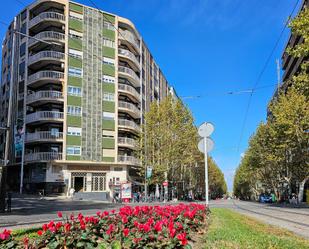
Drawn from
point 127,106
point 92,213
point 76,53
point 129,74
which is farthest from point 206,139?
point 129,74

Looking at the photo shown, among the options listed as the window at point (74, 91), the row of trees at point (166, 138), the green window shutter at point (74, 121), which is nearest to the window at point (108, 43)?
the window at point (74, 91)

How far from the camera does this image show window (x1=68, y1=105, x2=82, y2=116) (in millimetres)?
55000

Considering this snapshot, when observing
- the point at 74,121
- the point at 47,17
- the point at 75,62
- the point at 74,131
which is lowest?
the point at 74,131

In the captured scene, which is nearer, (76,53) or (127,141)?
(76,53)

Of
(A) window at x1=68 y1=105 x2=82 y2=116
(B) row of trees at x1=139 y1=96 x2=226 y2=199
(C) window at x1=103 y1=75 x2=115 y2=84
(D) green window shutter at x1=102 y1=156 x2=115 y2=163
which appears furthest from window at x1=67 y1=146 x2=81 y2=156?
(C) window at x1=103 y1=75 x2=115 y2=84

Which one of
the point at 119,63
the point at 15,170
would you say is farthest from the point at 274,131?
the point at 15,170

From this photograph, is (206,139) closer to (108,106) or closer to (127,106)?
(108,106)

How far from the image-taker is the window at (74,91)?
55.6 metres

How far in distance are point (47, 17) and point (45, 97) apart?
11479 mm

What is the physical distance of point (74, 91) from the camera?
184ft

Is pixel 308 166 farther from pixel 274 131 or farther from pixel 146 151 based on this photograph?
pixel 146 151

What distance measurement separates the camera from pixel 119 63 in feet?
205

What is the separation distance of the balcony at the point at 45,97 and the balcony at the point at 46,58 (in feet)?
15.1

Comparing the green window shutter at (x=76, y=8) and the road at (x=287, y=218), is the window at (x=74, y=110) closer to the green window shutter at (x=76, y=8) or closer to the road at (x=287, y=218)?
the green window shutter at (x=76, y=8)
